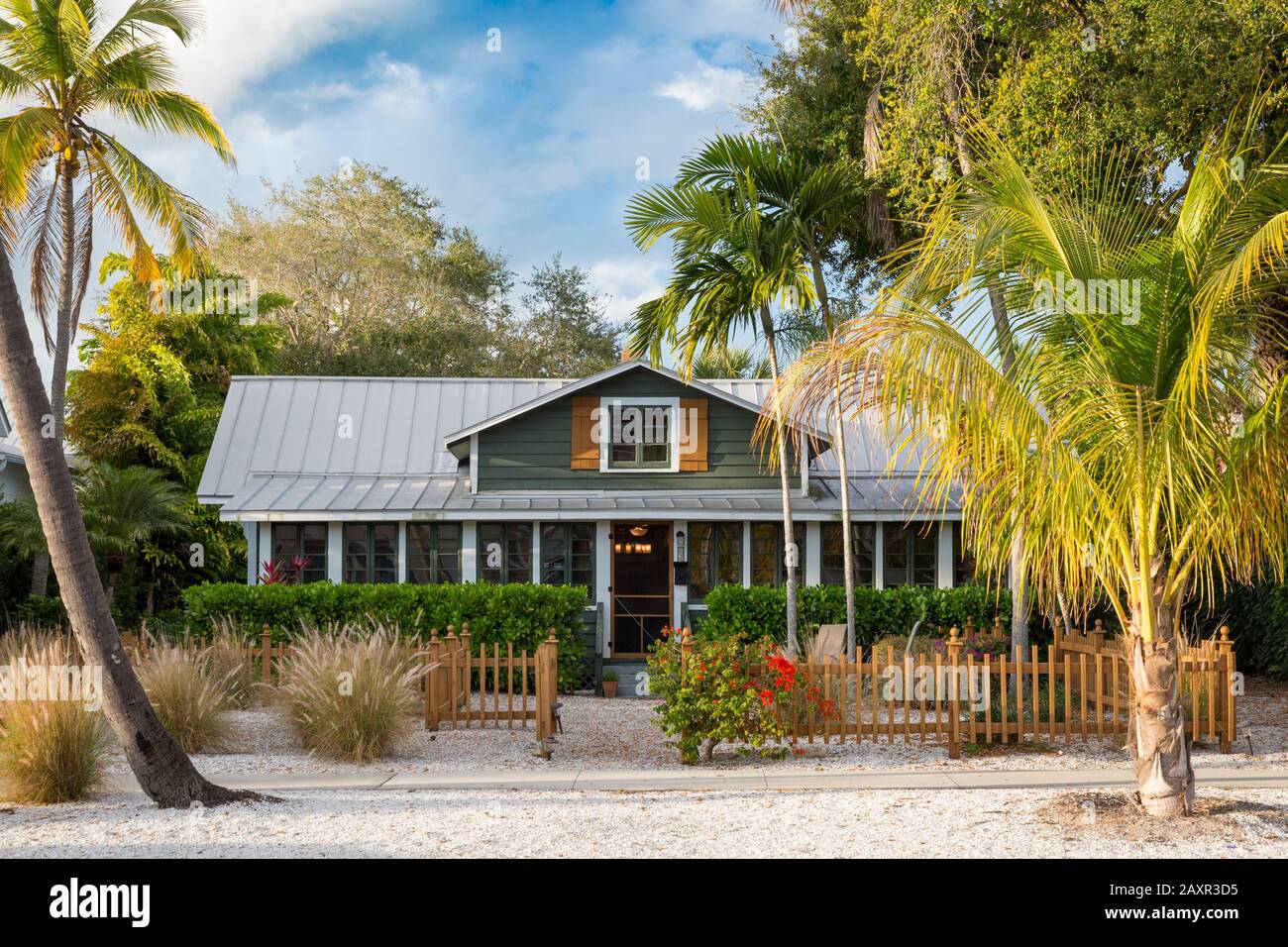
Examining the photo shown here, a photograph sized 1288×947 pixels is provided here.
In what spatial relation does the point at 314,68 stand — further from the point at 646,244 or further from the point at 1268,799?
the point at 1268,799

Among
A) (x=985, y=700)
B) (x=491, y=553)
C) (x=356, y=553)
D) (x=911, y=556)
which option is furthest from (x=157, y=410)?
(x=985, y=700)

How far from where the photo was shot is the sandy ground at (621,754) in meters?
9.48

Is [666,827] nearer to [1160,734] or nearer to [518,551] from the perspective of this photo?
[1160,734]

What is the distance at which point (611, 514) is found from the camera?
16.2 metres

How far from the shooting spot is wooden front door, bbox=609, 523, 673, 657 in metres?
17.3

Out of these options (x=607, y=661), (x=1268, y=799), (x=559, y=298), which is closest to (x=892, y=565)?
(x=607, y=661)

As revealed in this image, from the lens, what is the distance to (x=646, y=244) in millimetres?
13961

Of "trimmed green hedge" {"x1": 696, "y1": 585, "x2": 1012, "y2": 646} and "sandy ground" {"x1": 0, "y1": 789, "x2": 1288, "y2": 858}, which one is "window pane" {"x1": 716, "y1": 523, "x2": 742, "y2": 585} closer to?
"trimmed green hedge" {"x1": 696, "y1": 585, "x2": 1012, "y2": 646}

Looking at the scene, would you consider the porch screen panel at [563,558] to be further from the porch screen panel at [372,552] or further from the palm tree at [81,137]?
the palm tree at [81,137]

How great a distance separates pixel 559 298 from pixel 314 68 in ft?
40.4

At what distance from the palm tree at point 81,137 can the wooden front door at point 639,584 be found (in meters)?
8.04

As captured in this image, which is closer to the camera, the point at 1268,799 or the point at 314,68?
the point at 1268,799

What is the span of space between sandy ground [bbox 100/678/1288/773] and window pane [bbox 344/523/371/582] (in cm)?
543

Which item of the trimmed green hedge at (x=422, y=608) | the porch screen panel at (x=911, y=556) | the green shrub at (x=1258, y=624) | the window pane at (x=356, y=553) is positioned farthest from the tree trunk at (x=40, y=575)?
the green shrub at (x=1258, y=624)
